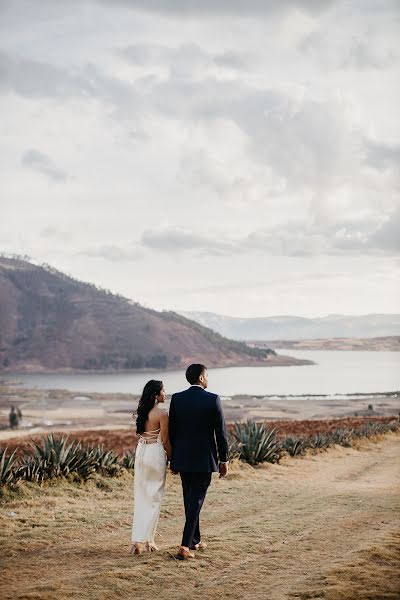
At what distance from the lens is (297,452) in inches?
721

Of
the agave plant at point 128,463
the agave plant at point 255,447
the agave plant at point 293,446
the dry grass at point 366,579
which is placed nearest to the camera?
the dry grass at point 366,579

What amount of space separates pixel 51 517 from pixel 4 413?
45.1m

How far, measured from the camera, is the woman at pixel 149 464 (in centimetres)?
662

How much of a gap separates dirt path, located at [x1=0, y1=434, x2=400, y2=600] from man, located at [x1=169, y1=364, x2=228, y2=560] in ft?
1.74

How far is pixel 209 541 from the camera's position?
7312 millimetres

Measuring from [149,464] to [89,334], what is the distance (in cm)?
12860

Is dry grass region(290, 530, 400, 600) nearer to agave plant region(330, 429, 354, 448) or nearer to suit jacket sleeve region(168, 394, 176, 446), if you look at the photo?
suit jacket sleeve region(168, 394, 176, 446)

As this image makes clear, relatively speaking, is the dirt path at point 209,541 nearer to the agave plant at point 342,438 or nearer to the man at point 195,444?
the man at point 195,444

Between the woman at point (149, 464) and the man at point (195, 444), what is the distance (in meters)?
0.24

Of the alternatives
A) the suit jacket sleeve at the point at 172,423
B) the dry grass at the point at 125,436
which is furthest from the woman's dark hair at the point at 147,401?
the dry grass at the point at 125,436

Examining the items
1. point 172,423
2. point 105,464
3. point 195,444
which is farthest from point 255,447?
point 195,444

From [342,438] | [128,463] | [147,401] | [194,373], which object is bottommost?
[342,438]

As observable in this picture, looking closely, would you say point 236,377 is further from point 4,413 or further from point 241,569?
point 241,569

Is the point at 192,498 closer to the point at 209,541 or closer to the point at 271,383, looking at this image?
the point at 209,541
